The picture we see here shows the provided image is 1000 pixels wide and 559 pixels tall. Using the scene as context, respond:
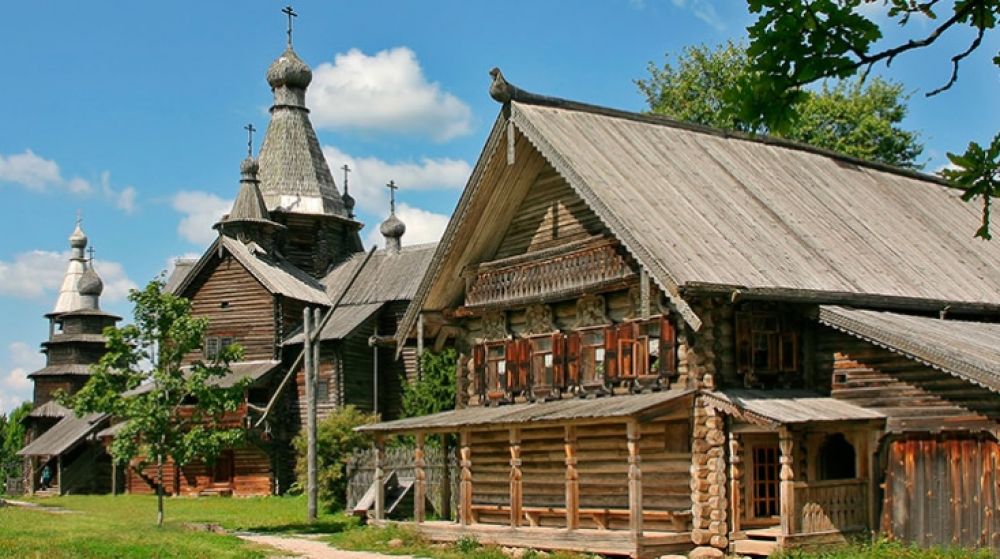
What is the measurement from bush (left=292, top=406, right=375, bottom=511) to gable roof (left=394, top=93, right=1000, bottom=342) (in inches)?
398

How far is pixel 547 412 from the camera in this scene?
84.8 ft

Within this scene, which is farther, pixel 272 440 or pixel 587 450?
pixel 272 440

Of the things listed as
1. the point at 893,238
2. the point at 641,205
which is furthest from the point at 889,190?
the point at 641,205

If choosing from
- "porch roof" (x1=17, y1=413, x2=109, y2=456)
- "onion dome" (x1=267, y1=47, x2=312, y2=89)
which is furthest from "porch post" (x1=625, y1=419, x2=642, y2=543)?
"onion dome" (x1=267, y1=47, x2=312, y2=89)

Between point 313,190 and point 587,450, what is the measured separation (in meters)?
Result: 36.2

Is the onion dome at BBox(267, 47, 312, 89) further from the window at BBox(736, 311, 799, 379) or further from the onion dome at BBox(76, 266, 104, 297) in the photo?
the window at BBox(736, 311, 799, 379)

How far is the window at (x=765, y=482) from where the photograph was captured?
25141 millimetres

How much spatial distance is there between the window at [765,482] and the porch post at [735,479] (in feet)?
1.85

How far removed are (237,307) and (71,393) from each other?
21.2 metres

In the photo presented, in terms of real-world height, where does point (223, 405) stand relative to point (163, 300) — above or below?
below

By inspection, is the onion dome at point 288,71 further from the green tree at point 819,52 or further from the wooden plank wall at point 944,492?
the green tree at point 819,52

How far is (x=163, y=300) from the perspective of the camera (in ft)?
107

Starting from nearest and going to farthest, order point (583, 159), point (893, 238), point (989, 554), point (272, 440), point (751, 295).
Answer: point (989, 554)
point (751, 295)
point (583, 159)
point (893, 238)
point (272, 440)

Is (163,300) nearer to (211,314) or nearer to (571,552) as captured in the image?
(571,552)
